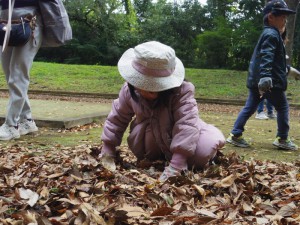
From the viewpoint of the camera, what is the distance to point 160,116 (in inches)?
135

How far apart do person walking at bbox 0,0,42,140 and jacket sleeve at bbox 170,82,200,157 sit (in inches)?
87.4

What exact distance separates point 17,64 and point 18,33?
0.39 metres

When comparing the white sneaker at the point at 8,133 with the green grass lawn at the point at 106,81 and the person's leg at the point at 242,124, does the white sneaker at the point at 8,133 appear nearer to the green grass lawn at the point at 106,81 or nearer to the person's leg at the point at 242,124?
the person's leg at the point at 242,124

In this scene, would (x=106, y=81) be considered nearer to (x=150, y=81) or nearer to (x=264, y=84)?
(x=264, y=84)

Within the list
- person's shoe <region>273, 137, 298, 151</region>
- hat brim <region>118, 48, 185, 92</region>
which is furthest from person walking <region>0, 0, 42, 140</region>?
person's shoe <region>273, 137, 298, 151</region>

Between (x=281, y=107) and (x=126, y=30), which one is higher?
(x=281, y=107)

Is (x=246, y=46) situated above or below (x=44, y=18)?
below

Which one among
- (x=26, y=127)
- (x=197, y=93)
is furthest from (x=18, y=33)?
(x=197, y=93)

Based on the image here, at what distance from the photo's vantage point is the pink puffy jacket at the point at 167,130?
3.29 metres

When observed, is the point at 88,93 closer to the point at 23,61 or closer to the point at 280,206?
the point at 23,61

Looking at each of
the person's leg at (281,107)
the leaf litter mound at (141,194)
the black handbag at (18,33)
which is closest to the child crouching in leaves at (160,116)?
the leaf litter mound at (141,194)

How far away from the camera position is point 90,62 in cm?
3125

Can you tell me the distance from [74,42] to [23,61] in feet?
86.6

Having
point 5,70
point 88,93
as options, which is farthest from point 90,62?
point 5,70
